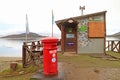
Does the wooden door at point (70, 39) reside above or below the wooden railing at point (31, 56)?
above

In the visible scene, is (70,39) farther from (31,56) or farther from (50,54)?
(50,54)

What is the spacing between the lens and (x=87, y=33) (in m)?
20.9

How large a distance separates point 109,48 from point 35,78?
20461mm

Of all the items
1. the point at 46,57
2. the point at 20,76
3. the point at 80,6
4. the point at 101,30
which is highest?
the point at 80,6

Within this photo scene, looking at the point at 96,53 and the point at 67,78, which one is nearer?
the point at 67,78

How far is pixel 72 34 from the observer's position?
20906mm

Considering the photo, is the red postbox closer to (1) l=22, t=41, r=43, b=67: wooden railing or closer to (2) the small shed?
(1) l=22, t=41, r=43, b=67: wooden railing

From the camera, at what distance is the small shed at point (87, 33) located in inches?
815

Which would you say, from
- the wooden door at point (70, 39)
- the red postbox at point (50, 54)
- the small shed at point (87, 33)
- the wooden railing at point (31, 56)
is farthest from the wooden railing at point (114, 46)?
the red postbox at point (50, 54)

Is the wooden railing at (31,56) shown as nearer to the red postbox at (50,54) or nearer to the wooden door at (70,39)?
the red postbox at (50,54)

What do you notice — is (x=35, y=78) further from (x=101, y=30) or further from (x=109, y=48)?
(x=109, y=48)

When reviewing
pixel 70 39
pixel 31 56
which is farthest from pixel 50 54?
pixel 70 39

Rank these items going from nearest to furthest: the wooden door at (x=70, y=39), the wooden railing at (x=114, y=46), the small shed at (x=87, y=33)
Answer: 1. the small shed at (x=87, y=33)
2. the wooden door at (x=70, y=39)
3. the wooden railing at (x=114, y=46)

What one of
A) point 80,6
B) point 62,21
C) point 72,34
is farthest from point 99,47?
point 80,6
